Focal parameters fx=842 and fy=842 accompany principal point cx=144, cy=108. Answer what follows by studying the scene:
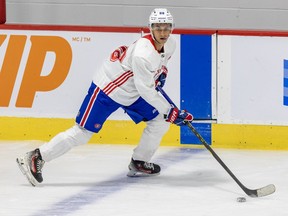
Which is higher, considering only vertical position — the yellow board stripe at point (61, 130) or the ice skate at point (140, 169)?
the yellow board stripe at point (61, 130)

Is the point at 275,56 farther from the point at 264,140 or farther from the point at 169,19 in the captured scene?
the point at 169,19

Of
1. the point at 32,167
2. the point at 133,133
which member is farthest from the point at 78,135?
the point at 133,133

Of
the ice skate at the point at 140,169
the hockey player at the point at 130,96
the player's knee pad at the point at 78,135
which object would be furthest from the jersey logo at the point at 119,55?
the ice skate at the point at 140,169

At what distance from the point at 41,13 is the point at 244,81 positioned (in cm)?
201

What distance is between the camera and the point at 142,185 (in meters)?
4.93

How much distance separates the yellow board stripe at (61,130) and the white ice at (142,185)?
0.26ft

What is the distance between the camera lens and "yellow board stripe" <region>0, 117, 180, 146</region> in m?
6.05

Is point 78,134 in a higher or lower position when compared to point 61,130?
higher

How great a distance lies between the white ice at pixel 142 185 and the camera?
436 centimetres

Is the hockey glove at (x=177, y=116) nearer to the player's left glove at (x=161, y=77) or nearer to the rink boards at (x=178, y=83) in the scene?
the player's left glove at (x=161, y=77)

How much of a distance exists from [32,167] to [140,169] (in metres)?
0.68

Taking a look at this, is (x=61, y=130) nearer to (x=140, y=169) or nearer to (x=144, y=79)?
(x=140, y=169)

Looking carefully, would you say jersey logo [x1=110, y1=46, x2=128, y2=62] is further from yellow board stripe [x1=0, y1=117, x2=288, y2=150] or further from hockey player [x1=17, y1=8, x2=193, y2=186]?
yellow board stripe [x1=0, y1=117, x2=288, y2=150]

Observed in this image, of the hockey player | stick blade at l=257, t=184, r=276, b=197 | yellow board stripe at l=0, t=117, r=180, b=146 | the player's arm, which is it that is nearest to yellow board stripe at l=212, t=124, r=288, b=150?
yellow board stripe at l=0, t=117, r=180, b=146
